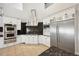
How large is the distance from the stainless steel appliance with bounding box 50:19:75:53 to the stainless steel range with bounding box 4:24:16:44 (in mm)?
684

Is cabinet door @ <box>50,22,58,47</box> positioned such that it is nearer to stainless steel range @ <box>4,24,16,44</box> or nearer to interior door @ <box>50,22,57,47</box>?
interior door @ <box>50,22,57,47</box>

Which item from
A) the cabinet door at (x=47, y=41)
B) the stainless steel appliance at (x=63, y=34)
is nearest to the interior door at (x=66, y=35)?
the stainless steel appliance at (x=63, y=34)

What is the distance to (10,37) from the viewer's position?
7.32 ft

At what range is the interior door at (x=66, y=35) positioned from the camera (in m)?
1.97

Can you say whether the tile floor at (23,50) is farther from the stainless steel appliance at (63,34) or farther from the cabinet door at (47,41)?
the stainless steel appliance at (63,34)

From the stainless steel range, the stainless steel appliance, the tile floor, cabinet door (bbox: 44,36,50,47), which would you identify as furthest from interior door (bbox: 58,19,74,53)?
the stainless steel range

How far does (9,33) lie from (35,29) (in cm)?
50

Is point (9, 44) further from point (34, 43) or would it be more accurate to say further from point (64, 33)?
point (64, 33)

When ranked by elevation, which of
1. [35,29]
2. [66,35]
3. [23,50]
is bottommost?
[23,50]

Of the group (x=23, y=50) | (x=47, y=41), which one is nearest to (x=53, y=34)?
(x=47, y=41)

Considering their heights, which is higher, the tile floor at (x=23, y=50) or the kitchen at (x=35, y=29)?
the kitchen at (x=35, y=29)

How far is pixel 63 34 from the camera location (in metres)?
2.10

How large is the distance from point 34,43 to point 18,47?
0.97ft

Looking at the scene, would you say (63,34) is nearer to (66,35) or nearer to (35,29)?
(66,35)
